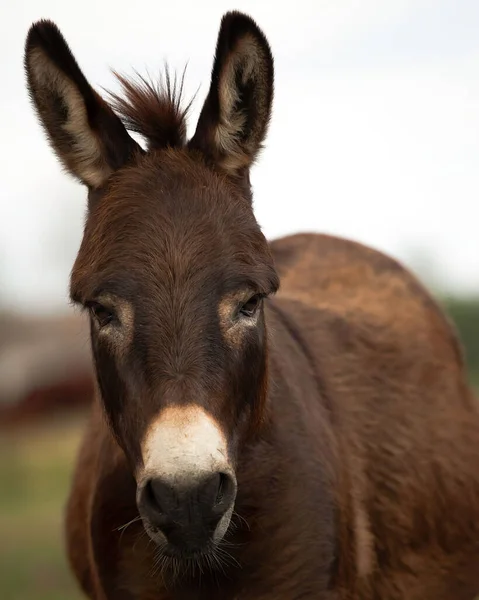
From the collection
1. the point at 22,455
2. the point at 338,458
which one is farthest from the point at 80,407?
the point at 338,458

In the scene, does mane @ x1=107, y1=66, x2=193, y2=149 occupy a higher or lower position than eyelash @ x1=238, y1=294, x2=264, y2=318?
higher

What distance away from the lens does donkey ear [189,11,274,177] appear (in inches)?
132

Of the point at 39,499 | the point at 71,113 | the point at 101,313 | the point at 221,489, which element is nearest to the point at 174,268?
the point at 101,313

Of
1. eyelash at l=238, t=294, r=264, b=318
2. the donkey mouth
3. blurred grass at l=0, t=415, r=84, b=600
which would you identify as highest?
eyelash at l=238, t=294, r=264, b=318

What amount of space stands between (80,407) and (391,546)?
52.4 feet

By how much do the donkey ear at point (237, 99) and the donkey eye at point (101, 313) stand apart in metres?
0.76

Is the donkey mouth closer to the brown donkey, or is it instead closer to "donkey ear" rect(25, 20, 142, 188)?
the brown donkey

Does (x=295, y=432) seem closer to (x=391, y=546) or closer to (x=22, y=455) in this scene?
(x=391, y=546)

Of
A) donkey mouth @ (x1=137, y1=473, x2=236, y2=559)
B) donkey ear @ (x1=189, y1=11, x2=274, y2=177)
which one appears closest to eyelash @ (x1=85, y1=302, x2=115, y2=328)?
donkey mouth @ (x1=137, y1=473, x2=236, y2=559)


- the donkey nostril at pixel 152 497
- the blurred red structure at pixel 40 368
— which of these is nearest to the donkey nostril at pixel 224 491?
the donkey nostril at pixel 152 497

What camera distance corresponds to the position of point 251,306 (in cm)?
308

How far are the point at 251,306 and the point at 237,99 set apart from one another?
87 cm

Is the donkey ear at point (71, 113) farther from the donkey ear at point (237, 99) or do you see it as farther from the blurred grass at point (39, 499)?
the blurred grass at point (39, 499)

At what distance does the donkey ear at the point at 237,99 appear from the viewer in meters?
3.34
